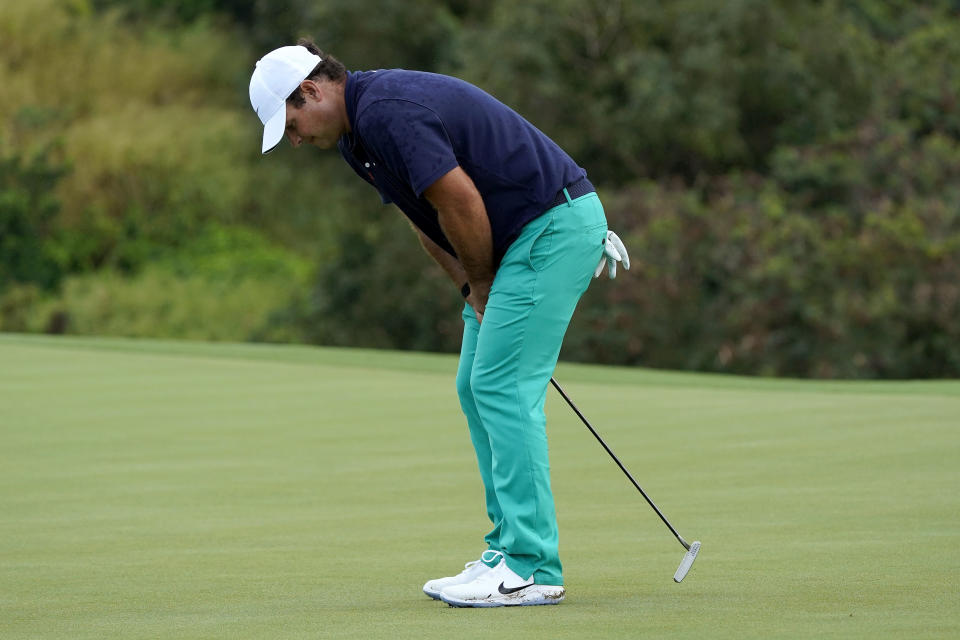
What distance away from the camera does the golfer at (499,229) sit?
157 inches

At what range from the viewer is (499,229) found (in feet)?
13.5

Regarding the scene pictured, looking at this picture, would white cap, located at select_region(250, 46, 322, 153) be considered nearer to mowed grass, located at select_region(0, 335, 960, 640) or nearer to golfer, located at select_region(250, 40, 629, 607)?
golfer, located at select_region(250, 40, 629, 607)

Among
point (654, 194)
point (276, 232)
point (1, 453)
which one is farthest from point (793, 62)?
point (1, 453)

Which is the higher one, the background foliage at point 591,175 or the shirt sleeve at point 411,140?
the shirt sleeve at point 411,140

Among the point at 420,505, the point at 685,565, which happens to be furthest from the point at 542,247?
the point at 420,505

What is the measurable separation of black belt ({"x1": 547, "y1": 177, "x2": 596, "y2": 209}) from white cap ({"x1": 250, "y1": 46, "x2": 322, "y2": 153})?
70 centimetres

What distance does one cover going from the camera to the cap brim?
398 cm

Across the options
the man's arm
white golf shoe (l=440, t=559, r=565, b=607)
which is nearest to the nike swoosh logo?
white golf shoe (l=440, t=559, r=565, b=607)

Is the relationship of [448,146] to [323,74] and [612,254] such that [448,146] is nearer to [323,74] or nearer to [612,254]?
[323,74]

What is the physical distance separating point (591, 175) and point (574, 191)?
65.1 ft

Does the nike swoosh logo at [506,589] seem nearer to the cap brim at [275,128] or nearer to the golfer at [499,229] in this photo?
the golfer at [499,229]

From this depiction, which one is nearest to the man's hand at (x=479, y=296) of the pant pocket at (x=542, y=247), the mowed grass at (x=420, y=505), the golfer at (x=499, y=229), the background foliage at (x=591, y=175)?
the golfer at (x=499, y=229)

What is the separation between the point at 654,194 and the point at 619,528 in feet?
54.7

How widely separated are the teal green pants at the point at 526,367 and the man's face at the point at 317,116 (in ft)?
1.79
